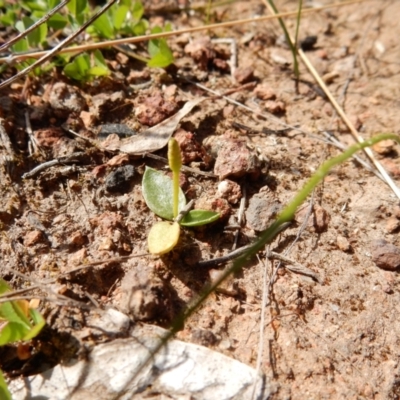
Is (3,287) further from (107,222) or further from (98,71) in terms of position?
(98,71)

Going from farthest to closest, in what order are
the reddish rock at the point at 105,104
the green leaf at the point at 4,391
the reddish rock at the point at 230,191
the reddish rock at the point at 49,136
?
the reddish rock at the point at 105,104, the reddish rock at the point at 49,136, the reddish rock at the point at 230,191, the green leaf at the point at 4,391

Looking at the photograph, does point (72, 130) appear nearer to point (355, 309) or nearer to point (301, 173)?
point (301, 173)

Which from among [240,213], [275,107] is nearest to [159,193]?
[240,213]

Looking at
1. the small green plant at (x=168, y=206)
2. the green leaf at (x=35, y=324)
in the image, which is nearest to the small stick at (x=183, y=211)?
the small green plant at (x=168, y=206)

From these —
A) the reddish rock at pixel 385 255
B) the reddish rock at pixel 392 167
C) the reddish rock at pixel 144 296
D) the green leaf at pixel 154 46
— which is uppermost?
the green leaf at pixel 154 46

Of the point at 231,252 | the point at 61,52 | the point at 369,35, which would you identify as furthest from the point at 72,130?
the point at 369,35

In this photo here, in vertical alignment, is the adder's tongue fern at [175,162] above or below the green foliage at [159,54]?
below

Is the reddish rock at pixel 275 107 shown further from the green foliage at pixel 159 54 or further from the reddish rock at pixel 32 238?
the reddish rock at pixel 32 238
